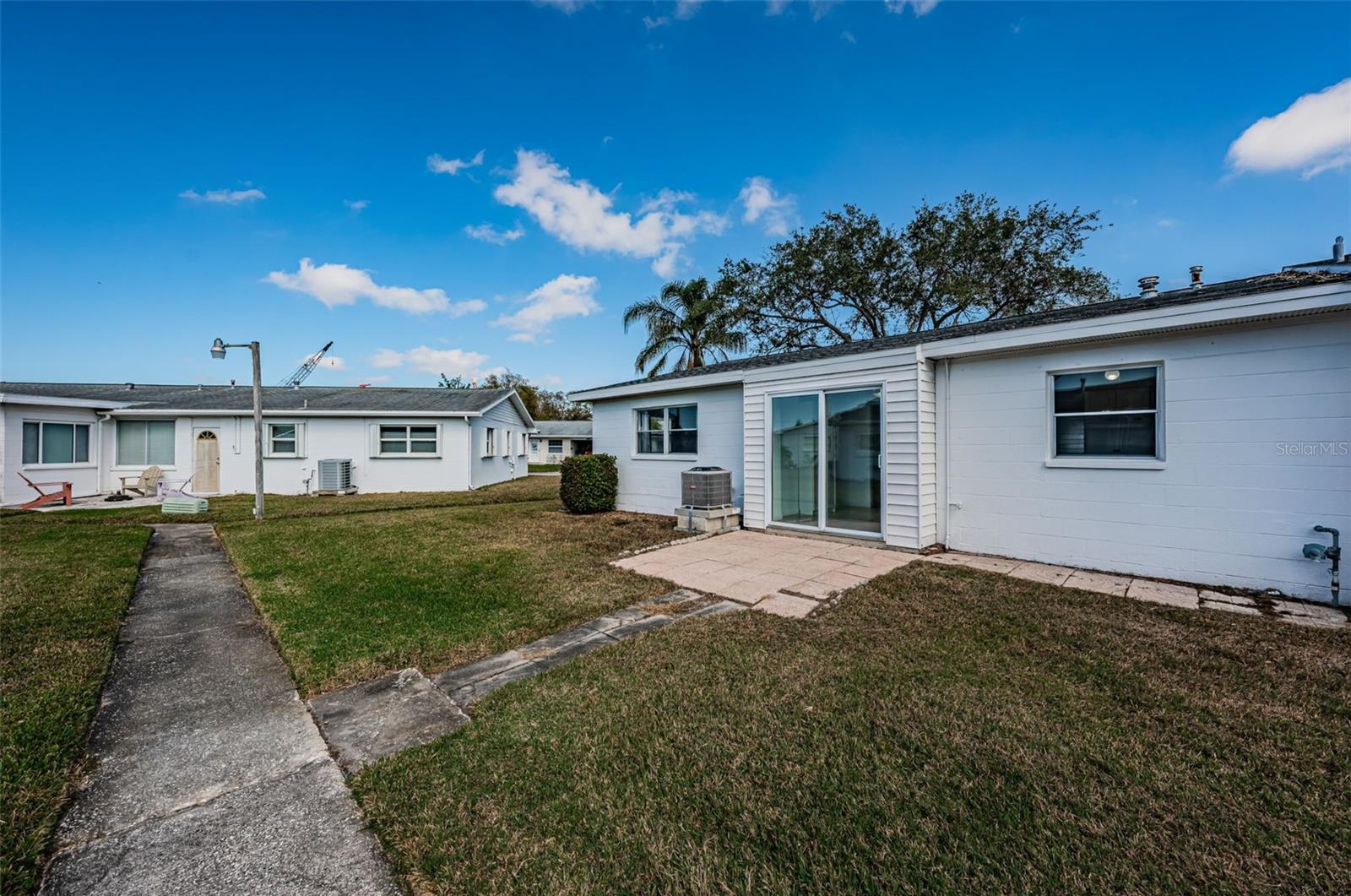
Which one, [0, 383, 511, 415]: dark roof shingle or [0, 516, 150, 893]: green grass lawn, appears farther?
[0, 383, 511, 415]: dark roof shingle

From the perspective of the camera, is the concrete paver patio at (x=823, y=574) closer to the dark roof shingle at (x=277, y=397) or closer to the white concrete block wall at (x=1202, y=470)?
the white concrete block wall at (x=1202, y=470)

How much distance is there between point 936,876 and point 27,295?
19.7m

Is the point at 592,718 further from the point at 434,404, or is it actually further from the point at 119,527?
the point at 434,404

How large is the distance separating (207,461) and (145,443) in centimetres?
163

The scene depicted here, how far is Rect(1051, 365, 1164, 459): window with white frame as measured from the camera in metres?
5.34

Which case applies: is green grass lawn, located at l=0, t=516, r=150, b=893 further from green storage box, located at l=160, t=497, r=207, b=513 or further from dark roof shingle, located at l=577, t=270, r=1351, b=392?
dark roof shingle, located at l=577, t=270, r=1351, b=392

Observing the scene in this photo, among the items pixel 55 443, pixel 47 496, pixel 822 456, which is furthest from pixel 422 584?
pixel 55 443

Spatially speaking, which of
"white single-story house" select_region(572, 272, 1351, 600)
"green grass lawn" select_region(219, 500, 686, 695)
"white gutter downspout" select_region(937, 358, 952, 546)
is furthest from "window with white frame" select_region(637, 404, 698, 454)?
"white gutter downspout" select_region(937, 358, 952, 546)

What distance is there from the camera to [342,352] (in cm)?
3822

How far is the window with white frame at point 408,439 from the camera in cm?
1588

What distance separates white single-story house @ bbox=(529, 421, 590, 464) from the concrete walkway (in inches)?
1327

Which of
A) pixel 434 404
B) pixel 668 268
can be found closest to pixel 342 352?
pixel 434 404

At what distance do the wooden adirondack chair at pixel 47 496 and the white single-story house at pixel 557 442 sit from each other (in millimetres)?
24907

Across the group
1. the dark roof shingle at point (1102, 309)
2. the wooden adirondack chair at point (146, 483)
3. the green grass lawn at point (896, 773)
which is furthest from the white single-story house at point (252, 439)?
the green grass lawn at point (896, 773)
